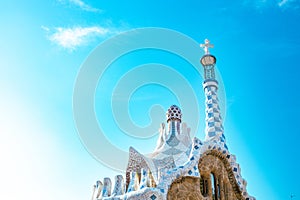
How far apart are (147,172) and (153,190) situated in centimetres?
83

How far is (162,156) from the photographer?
15609 mm

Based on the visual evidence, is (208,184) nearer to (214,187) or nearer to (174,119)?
(214,187)

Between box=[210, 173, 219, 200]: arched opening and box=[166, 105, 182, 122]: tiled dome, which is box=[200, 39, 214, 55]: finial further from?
box=[210, 173, 219, 200]: arched opening

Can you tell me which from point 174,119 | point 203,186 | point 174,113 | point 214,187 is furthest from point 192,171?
point 174,113

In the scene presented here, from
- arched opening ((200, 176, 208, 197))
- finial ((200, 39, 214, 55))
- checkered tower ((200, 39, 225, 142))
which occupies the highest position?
finial ((200, 39, 214, 55))

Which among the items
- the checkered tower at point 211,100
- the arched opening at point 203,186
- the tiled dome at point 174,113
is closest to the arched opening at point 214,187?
the arched opening at point 203,186

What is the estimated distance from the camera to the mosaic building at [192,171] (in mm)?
12336

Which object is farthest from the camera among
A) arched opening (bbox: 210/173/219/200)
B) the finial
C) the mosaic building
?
the finial

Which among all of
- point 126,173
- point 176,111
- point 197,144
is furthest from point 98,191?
point 176,111

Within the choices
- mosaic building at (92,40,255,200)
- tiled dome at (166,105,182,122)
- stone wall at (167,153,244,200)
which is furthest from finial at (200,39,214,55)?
stone wall at (167,153,244,200)

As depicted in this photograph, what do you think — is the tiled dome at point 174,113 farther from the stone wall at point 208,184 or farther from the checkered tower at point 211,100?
the stone wall at point 208,184

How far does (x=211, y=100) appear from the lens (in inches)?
600

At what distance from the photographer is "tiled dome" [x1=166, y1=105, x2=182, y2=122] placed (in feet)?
59.4

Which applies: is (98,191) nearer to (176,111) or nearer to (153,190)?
(153,190)
